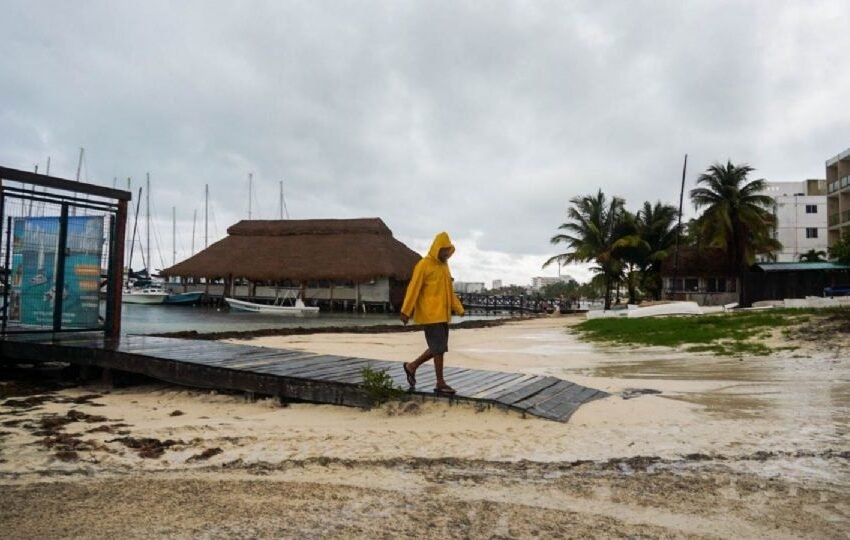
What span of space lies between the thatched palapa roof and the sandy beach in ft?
135

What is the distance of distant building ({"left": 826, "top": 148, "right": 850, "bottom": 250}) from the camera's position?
3834 centimetres

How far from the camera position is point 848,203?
38.5 metres

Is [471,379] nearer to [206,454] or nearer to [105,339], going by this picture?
[206,454]

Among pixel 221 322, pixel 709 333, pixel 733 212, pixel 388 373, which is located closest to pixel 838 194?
pixel 733 212

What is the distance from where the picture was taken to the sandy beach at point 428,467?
325 cm

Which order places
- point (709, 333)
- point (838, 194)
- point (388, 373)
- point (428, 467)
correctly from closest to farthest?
point (428, 467) < point (388, 373) < point (709, 333) < point (838, 194)

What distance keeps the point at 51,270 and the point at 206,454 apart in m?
6.48

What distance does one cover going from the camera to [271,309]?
157 feet

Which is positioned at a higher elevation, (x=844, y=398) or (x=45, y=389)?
(x=844, y=398)

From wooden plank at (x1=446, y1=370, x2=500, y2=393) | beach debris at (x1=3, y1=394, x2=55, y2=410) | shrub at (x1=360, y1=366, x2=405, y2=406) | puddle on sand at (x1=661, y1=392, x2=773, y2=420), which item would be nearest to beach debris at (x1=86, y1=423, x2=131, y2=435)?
beach debris at (x1=3, y1=394, x2=55, y2=410)

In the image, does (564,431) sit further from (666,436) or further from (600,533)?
(600,533)

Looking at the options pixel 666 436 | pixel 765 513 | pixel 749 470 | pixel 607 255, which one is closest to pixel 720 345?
pixel 666 436

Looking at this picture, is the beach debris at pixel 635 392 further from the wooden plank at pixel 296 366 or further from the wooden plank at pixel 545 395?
the wooden plank at pixel 296 366

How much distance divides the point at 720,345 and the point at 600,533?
10.8 metres
